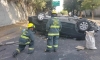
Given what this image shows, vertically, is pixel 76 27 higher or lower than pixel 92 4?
lower

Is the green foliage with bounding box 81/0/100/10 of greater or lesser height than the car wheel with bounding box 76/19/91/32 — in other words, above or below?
above

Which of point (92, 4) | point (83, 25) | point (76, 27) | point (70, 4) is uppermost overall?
point (70, 4)

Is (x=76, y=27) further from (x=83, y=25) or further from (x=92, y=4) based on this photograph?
(x=92, y=4)

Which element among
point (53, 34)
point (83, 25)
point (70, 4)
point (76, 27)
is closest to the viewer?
point (53, 34)

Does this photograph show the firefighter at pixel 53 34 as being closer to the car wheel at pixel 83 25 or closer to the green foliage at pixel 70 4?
the car wheel at pixel 83 25

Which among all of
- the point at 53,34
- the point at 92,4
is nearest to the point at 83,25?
the point at 53,34

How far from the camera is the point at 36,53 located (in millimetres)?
7109

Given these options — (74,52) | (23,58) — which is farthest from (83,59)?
(23,58)

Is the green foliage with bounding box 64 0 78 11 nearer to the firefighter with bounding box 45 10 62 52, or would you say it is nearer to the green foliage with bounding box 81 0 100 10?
the green foliage with bounding box 81 0 100 10

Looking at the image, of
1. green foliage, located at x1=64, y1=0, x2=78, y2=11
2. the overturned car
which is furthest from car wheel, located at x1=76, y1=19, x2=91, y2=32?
green foliage, located at x1=64, y1=0, x2=78, y2=11

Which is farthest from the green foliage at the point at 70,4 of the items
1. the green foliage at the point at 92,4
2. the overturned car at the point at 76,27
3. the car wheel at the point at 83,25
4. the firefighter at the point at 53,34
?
the firefighter at the point at 53,34

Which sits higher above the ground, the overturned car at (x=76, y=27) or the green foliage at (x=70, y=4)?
the green foliage at (x=70, y=4)

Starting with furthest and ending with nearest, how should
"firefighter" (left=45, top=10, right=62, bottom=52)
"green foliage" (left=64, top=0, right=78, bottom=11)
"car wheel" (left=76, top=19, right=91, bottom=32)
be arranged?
1. "green foliage" (left=64, top=0, right=78, bottom=11)
2. "car wheel" (left=76, top=19, right=91, bottom=32)
3. "firefighter" (left=45, top=10, right=62, bottom=52)

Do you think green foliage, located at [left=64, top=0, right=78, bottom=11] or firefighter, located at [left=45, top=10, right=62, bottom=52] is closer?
firefighter, located at [left=45, top=10, right=62, bottom=52]
